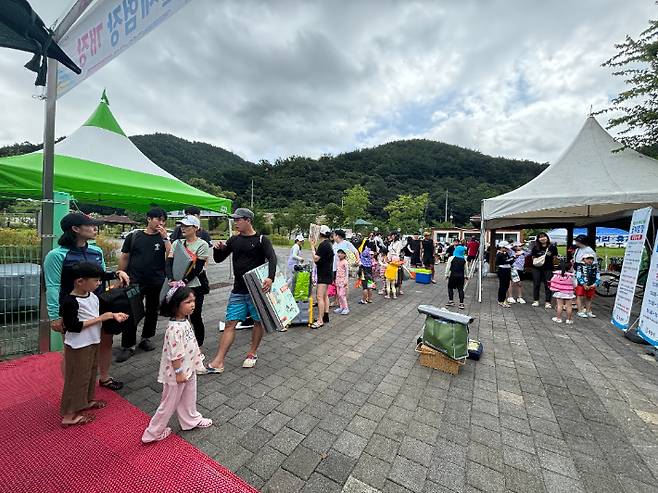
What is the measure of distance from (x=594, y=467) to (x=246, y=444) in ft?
8.36

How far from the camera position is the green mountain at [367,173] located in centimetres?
7650

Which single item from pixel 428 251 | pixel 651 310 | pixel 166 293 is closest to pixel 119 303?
pixel 166 293

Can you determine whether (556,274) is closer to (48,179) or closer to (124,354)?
(124,354)

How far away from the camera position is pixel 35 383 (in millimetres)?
2793

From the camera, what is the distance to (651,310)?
4398mm

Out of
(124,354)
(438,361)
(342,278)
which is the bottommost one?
(124,354)

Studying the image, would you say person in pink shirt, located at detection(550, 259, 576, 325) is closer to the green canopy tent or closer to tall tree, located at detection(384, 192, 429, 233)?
the green canopy tent

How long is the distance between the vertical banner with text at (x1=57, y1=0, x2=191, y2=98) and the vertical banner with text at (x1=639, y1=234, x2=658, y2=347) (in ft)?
23.1

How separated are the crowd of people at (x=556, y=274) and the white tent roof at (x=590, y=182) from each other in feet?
2.99

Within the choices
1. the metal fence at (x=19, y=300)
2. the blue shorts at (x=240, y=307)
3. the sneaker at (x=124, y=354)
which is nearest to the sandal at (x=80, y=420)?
the sneaker at (x=124, y=354)

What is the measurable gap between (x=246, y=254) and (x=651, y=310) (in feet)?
20.3

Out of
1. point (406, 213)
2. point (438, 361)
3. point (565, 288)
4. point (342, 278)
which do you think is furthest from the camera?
point (406, 213)

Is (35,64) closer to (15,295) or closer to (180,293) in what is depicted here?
(15,295)

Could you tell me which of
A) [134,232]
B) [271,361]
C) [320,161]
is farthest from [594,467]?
[320,161]
